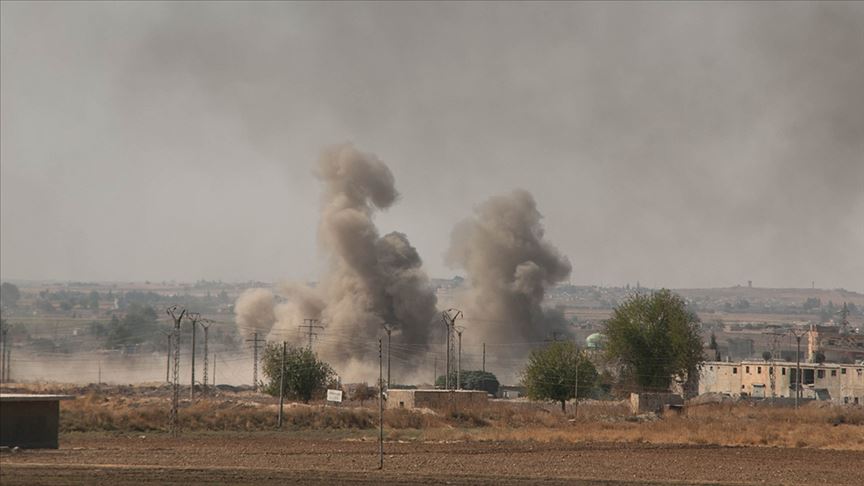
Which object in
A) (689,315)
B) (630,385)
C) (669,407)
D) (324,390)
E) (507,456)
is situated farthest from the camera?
(689,315)

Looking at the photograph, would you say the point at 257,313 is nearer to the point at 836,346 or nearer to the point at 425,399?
the point at 425,399

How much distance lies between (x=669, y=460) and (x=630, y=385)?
165 ft

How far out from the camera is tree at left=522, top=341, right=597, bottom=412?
287 ft

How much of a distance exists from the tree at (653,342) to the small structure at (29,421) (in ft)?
188

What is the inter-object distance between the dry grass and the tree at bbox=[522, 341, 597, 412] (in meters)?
5.76

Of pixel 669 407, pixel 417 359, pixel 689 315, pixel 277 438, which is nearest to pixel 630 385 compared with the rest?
pixel 689 315

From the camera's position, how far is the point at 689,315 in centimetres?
10325

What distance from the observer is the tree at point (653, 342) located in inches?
3829

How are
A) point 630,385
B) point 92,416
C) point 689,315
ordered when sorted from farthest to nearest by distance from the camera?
point 689,315 → point 630,385 → point 92,416

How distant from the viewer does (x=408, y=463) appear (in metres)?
43.2

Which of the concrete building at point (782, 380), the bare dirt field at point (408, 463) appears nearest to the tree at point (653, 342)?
the concrete building at point (782, 380)

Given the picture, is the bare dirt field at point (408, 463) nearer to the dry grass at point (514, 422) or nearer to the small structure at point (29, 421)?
the small structure at point (29, 421)

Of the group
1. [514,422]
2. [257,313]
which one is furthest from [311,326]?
[514,422]

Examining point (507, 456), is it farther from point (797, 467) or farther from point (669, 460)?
point (797, 467)
